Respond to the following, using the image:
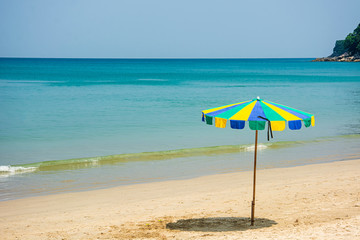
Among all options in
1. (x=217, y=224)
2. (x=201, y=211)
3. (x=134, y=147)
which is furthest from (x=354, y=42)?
(x=217, y=224)

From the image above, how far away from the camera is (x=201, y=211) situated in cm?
854

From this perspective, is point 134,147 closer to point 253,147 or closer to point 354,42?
point 253,147

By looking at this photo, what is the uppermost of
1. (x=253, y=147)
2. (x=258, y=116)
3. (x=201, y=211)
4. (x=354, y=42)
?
(x=354, y=42)

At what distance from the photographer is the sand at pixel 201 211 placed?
7.12 m

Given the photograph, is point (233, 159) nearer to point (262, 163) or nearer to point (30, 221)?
point (262, 163)

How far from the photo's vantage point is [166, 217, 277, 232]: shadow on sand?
738cm

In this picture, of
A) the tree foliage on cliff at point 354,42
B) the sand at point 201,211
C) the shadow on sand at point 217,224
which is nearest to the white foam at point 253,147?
the sand at point 201,211

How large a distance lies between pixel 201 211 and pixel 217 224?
929 millimetres

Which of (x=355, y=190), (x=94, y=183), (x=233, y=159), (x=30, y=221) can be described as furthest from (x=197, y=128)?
(x=30, y=221)

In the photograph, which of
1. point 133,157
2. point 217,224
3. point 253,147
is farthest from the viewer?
point 253,147

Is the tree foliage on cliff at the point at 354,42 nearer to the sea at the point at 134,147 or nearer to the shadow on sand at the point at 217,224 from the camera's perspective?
the sea at the point at 134,147

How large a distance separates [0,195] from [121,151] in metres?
5.53

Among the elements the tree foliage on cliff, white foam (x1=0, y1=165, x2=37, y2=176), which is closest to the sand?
white foam (x1=0, y1=165, x2=37, y2=176)

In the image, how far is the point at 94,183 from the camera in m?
11.1
